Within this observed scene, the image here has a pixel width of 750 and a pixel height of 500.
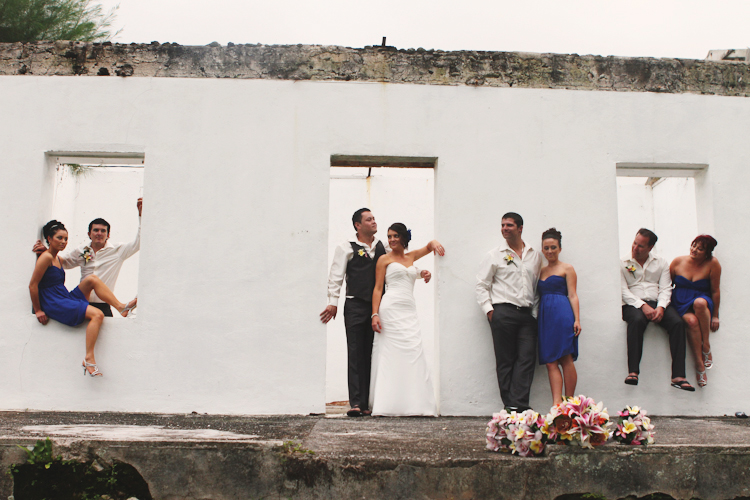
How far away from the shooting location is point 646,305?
5.70 m

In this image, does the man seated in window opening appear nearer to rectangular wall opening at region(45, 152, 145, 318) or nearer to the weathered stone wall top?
the weathered stone wall top

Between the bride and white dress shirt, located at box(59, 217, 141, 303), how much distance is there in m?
2.18

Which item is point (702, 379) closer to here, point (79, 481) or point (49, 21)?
point (79, 481)

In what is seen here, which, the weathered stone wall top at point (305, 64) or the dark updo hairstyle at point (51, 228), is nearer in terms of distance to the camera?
the dark updo hairstyle at point (51, 228)

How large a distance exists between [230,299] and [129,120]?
1.79 metres

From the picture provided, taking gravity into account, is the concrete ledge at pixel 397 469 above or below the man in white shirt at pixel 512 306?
→ below

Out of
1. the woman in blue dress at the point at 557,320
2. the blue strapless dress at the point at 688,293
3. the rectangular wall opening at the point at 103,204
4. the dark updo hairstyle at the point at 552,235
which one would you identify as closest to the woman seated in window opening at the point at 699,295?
the blue strapless dress at the point at 688,293

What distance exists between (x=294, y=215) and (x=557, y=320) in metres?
2.31

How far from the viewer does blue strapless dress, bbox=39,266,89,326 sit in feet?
18.1

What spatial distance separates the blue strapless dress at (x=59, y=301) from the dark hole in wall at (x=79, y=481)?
2044mm

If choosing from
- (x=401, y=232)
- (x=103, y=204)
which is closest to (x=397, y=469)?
(x=401, y=232)

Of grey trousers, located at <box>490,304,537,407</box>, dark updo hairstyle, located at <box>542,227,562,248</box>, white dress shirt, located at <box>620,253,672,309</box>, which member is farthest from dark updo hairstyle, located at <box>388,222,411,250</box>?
white dress shirt, located at <box>620,253,672,309</box>

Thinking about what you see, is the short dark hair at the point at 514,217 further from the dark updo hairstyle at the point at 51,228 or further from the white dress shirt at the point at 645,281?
the dark updo hairstyle at the point at 51,228

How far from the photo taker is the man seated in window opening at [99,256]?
19.4ft
